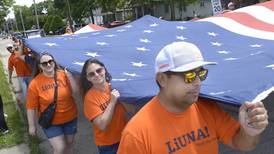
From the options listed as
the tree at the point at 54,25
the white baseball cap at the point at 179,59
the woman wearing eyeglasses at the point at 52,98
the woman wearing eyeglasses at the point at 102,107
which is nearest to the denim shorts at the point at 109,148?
the woman wearing eyeglasses at the point at 102,107

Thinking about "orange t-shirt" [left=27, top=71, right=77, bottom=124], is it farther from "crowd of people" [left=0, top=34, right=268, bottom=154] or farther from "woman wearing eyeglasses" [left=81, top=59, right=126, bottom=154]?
"crowd of people" [left=0, top=34, right=268, bottom=154]

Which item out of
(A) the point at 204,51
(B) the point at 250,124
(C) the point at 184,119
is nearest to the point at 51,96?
(A) the point at 204,51

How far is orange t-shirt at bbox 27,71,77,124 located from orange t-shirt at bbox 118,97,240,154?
8.62ft

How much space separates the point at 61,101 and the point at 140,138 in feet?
9.01

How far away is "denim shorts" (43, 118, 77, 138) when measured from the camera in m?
4.72

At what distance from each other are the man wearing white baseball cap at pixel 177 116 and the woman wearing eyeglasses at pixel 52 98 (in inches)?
104

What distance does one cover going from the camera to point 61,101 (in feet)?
15.4

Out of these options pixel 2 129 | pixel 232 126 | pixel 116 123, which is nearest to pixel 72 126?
pixel 116 123

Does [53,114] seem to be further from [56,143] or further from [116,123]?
[116,123]

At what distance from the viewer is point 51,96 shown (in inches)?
184

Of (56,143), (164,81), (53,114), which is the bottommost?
(56,143)

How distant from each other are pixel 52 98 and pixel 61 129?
0.41m

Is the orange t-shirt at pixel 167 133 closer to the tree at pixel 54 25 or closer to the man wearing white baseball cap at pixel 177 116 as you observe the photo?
the man wearing white baseball cap at pixel 177 116

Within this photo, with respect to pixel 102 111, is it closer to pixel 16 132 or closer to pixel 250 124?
pixel 250 124
